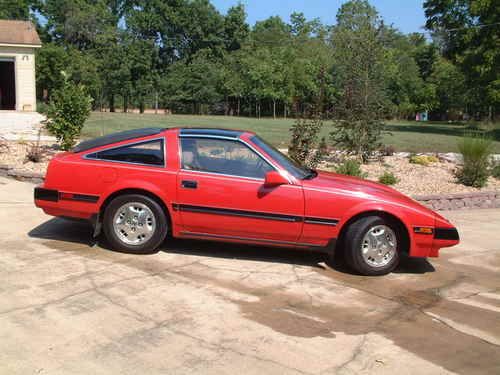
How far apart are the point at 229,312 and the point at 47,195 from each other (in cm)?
277

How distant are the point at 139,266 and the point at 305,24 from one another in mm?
98868

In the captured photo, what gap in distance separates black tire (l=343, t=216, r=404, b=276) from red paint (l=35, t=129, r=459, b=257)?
0.10 m

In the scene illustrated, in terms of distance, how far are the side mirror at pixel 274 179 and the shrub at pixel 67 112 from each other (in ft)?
23.0

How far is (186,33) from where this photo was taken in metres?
80.6

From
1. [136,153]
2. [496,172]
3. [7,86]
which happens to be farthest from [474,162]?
[7,86]

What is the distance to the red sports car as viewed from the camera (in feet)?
20.3

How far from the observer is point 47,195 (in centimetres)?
650

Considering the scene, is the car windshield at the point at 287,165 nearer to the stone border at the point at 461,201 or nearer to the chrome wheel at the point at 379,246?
the chrome wheel at the point at 379,246

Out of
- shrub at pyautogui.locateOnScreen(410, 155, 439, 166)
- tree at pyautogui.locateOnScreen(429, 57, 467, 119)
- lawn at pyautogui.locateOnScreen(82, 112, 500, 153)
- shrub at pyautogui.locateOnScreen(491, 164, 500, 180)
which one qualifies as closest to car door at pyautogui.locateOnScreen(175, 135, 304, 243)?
shrub at pyautogui.locateOnScreen(410, 155, 439, 166)

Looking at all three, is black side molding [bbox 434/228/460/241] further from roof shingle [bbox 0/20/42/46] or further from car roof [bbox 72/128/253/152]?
roof shingle [bbox 0/20/42/46]

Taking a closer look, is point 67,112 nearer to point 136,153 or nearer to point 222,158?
point 136,153

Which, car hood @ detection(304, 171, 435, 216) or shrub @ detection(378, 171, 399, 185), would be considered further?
shrub @ detection(378, 171, 399, 185)

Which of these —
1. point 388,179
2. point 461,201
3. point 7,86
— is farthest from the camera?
point 7,86

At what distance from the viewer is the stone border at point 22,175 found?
33.4 feet
